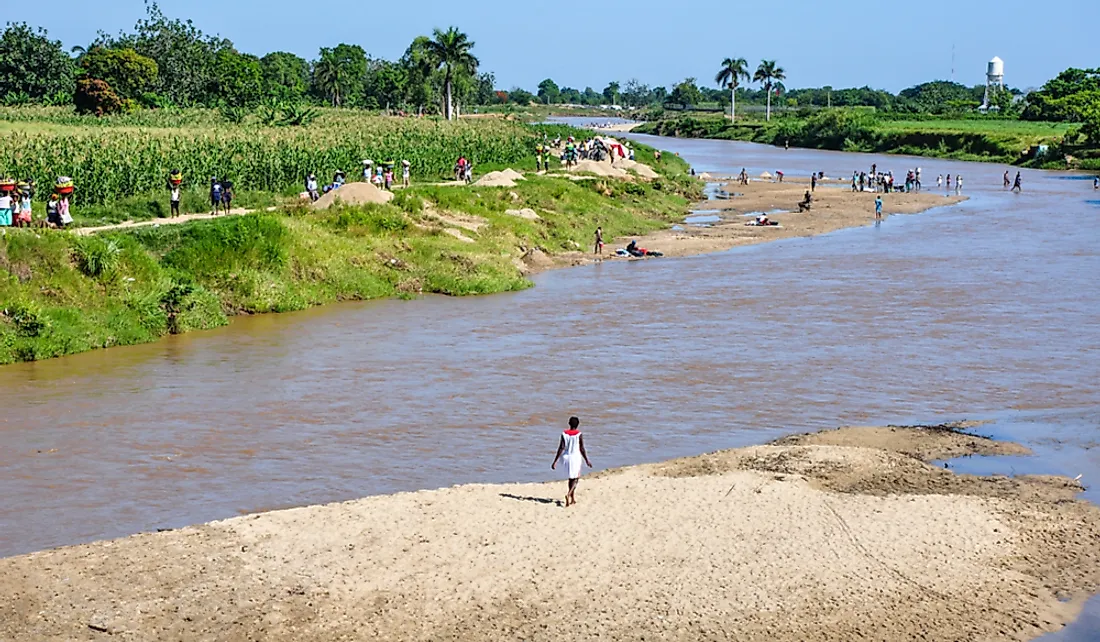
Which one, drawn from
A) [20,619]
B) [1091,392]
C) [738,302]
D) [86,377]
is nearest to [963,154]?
[738,302]

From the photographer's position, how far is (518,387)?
75.9ft

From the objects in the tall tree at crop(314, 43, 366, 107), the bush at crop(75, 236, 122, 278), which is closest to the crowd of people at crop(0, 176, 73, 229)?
the bush at crop(75, 236, 122, 278)

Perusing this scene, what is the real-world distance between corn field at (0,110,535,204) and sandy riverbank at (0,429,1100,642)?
26.5m

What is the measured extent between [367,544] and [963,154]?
322 ft

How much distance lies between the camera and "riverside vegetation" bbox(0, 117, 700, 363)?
2678cm

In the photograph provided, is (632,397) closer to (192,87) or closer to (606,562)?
(606,562)

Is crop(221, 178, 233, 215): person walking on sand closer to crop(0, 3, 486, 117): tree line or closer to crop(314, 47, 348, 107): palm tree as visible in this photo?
crop(0, 3, 486, 117): tree line

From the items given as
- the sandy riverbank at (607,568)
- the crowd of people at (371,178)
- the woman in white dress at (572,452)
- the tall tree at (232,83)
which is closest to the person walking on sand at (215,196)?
the crowd of people at (371,178)

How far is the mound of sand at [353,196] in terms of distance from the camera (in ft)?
123

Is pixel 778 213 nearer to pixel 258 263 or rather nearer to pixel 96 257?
pixel 258 263

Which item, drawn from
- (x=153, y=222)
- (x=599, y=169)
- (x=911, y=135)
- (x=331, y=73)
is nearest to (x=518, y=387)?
(x=153, y=222)

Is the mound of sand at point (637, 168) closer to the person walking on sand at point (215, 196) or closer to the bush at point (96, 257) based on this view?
the person walking on sand at point (215, 196)

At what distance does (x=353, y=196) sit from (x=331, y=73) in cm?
9818

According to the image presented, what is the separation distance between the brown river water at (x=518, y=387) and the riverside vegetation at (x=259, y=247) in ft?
2.72
